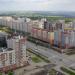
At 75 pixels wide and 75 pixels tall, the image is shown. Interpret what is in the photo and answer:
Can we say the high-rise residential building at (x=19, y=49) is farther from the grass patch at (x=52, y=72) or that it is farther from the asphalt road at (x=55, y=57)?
the asphalt road at (x=55, y=57)

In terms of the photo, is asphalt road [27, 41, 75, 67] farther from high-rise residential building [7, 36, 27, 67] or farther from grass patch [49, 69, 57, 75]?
high-rise residential building [7, 36, 27, 67]

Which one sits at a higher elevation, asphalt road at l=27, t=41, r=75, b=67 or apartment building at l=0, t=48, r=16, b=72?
apartment building at l=0, t=48, r=16, b=72

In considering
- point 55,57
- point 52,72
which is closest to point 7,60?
point 52,72

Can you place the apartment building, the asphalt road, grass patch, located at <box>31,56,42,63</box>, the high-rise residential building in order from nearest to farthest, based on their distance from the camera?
the apartment building, the high-rise residential building, the asphalt road, grass patch, located at <box>31,56,42,63</box>

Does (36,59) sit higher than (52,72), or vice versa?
(36,59)

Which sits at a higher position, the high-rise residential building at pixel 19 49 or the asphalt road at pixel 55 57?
the high-rise residential building at pixel 19 49

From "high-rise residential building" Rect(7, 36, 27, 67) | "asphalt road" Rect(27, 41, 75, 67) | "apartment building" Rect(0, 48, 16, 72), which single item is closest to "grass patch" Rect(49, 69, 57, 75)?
"asphalt road" Rect(27, 41, 75, 67)

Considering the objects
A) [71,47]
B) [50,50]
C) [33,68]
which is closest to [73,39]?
[71,47]

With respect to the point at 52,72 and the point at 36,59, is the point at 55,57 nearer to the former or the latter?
the point at 36,59

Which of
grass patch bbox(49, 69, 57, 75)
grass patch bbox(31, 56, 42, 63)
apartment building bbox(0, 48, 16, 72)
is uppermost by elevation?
apartment building bbox(0, 48, 16, 72)

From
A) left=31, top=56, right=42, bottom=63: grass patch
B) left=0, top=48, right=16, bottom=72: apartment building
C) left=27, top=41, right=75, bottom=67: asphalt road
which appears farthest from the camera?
left=31, top=56, right=42, bottom=63: grass patch

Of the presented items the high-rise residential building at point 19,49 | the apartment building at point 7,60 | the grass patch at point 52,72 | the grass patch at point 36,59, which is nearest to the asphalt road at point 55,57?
the grass patch at point 36,59

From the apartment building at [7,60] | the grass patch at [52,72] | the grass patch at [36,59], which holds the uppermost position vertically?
the apartment building at [7,60]
